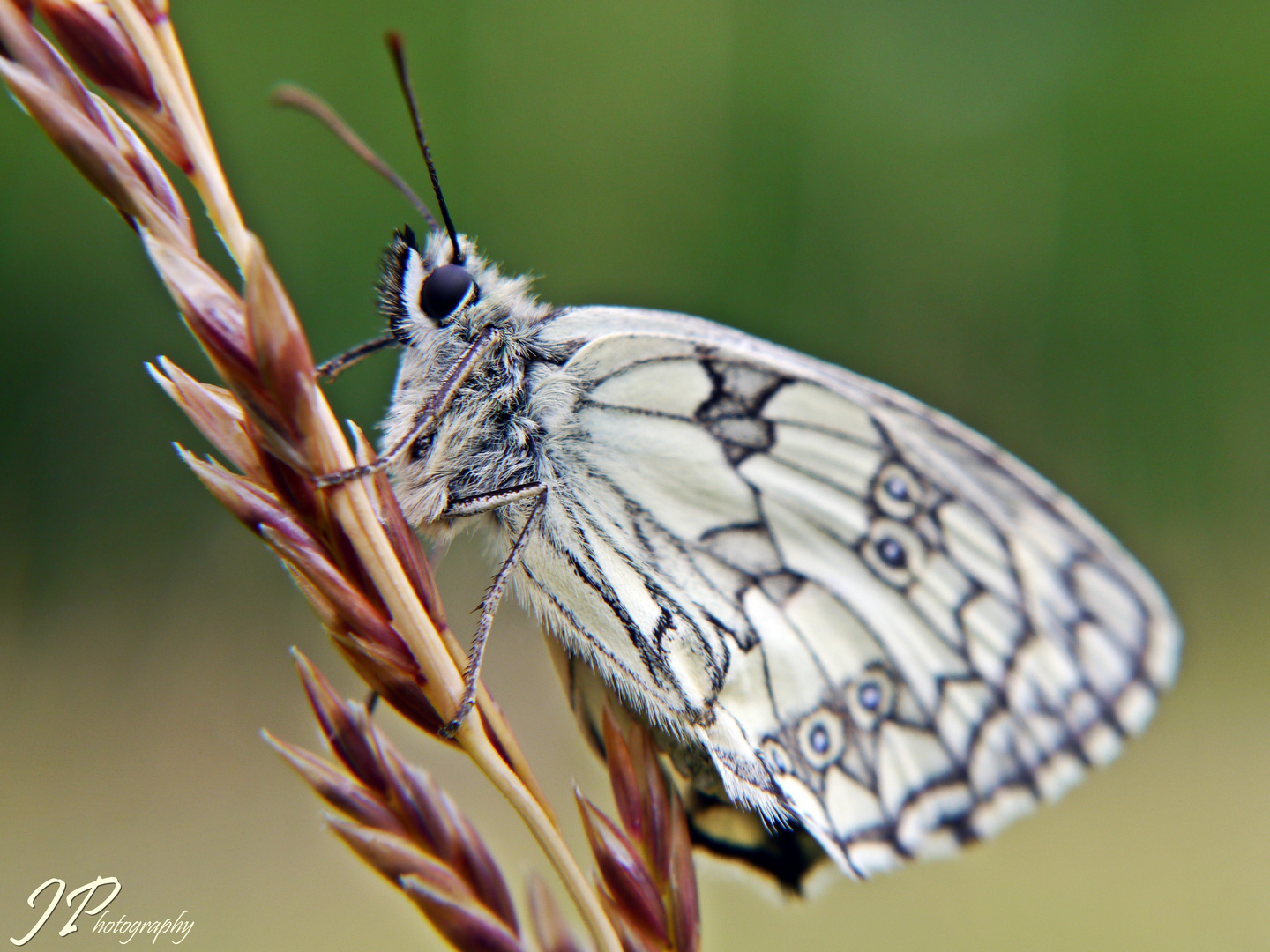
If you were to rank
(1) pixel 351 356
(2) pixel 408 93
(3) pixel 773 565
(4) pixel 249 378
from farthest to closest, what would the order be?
1. (3) pixel 773 565
2. (1) pixel 351 356
3. (2) pixel 408 93
4. (4) pixel 249 378

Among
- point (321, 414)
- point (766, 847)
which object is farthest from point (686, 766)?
point (321, 414)

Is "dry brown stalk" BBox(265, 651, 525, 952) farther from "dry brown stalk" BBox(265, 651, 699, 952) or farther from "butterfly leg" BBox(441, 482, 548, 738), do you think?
"butterfly leg" BBox(441, 482, 548, 738)

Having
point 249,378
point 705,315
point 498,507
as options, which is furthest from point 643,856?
point 705,315

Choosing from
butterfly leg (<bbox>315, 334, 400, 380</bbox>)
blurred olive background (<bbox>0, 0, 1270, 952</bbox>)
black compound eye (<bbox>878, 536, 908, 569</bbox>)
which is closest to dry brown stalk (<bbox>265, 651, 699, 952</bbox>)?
butterfly leg (<bbox>315, 334, 400, 380</bbox>)

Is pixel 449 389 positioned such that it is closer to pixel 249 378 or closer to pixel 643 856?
pixel 249 378

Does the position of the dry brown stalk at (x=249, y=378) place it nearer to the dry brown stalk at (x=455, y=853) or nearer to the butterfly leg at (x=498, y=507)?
the dry brown stalk at (x=455, y=853)

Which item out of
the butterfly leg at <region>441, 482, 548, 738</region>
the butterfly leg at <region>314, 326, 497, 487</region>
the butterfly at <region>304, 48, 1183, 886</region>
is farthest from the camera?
the butterfly at <region>304, 48, 1183, 886</region>

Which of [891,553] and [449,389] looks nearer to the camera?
[449,389]

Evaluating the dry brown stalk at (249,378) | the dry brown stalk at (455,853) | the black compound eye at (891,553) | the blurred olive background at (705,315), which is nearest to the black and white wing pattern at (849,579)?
the black compound eye at (891,553)

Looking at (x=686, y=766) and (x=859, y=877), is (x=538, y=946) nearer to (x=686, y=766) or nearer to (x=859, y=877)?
(x=686, y=766)
